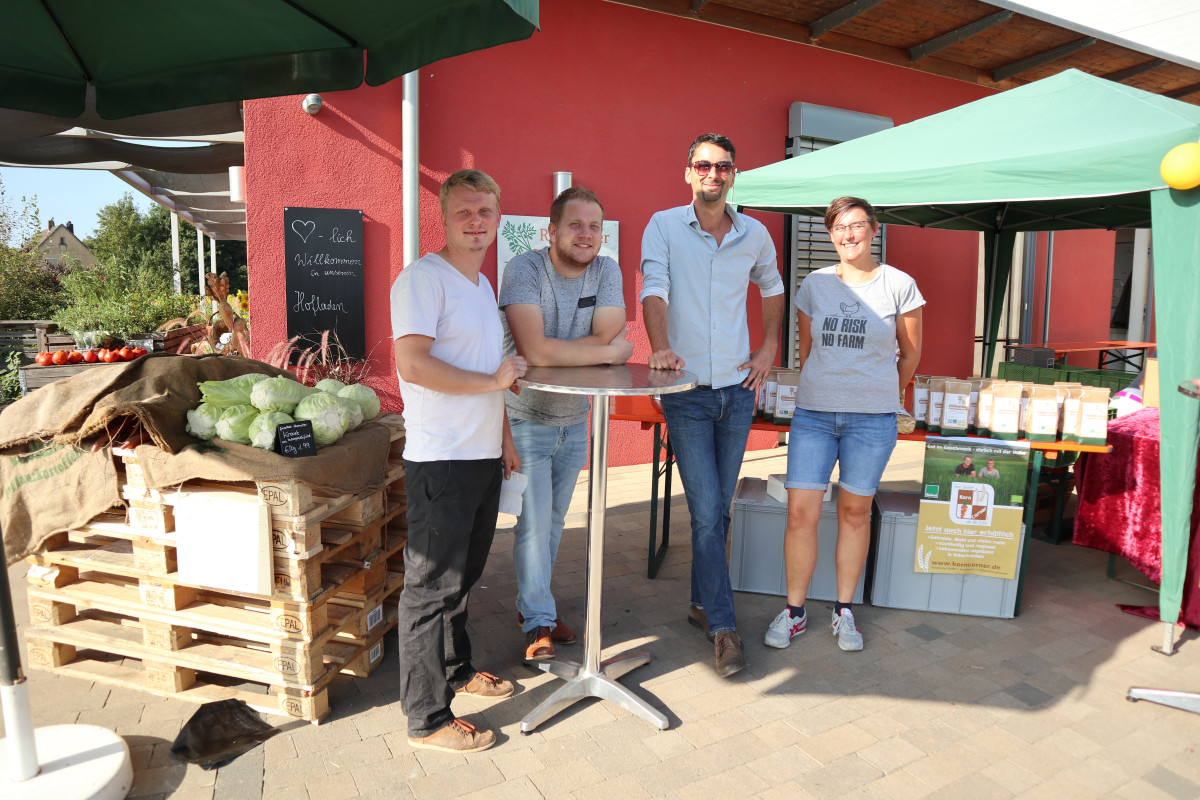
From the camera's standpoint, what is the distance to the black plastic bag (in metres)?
Answer: 2.51

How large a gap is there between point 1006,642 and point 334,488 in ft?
10.4

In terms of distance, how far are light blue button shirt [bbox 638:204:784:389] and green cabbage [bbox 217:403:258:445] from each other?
1645 mm

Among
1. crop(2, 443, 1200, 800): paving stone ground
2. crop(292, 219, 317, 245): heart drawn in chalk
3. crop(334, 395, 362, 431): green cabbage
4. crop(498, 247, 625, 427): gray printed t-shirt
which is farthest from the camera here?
crop(292, 219, 317, 245): heart drawn in chalk

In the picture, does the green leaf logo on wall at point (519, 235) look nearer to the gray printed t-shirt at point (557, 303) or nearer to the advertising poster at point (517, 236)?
the advertising poster at point (517, 236)

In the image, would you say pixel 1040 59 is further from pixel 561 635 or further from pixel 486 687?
pixel 486 687

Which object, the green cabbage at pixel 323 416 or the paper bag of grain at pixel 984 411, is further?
the paper bag of grain at pixel 984 411

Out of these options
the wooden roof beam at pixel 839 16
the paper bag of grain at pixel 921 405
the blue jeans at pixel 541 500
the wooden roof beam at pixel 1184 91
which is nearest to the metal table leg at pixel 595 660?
the blue jeans at pixel 541 500

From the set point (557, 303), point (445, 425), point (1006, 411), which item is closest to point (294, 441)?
point (445, 425)

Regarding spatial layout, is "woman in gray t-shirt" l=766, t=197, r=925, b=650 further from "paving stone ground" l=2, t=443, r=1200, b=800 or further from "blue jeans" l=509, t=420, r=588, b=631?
"blue jeans" l=509, t=420, r=588, b=631

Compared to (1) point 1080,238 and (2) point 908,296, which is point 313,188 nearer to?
(2) point 908,296

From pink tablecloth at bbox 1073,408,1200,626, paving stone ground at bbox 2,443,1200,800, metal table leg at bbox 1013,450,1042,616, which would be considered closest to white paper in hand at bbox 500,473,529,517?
paving stone ground at bbox 2,443,1200,800

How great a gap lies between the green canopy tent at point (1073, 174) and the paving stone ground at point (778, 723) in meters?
0.71

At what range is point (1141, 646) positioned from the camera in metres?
3.51

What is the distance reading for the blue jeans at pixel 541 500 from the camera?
302 centimetres
